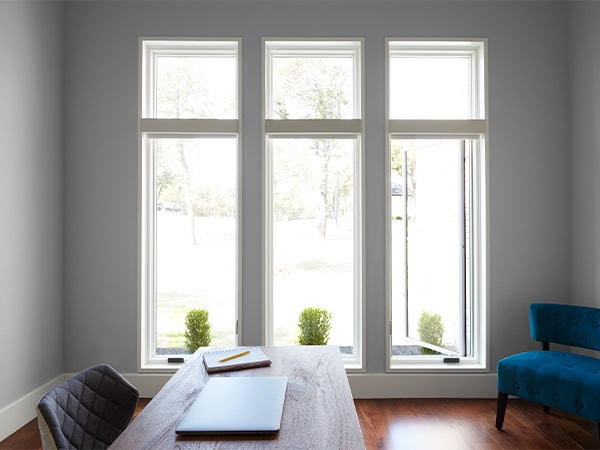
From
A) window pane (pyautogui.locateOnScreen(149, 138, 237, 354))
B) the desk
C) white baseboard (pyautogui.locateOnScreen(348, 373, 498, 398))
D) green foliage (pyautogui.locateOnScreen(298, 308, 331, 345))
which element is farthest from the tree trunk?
the desk

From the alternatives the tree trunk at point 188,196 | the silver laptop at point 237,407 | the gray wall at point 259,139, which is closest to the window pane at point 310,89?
the gray wall at point 259,139

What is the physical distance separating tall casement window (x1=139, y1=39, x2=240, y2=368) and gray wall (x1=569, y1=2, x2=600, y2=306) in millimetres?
2569

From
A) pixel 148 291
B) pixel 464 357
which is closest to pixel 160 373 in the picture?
pixel 148 291

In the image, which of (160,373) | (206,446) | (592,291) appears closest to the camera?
(206,446)

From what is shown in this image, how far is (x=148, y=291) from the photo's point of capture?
3482mm

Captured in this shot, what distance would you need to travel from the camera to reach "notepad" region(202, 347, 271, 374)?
5.69ft

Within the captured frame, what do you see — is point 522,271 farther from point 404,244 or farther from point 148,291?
point 148,291

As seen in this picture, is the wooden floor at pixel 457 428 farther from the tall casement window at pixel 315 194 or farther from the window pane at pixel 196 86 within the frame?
the window pane at pixel 196 86

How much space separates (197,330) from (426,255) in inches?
74.3

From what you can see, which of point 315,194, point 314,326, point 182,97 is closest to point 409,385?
point 314,326

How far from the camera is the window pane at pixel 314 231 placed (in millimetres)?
3516

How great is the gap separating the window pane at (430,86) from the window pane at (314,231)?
1.77 feet

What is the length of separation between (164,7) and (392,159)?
2.11m

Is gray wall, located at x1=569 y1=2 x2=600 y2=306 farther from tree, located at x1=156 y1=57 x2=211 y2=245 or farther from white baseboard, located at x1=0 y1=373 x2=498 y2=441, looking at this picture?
tree, located at x1=156 y1=57 x2=211 y2=245
